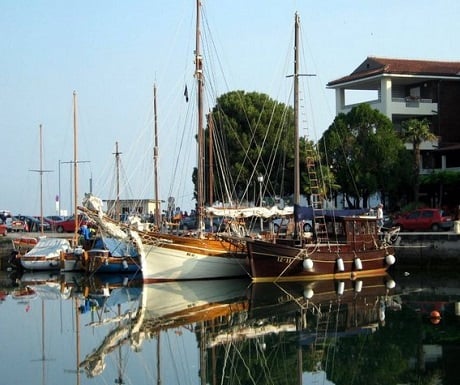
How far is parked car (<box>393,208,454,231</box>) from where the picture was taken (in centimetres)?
4731

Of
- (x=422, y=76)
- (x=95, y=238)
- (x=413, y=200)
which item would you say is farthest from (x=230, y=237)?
(x=422, y=76)

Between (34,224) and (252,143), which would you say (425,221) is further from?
(34,224)

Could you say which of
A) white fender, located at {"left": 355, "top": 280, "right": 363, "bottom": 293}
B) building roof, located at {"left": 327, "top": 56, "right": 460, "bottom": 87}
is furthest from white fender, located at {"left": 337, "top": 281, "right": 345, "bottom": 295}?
building roof, located at {"left": 327, "top": 56, "right": 460, "bottom": 87}

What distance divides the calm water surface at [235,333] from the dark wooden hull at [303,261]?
71 cm

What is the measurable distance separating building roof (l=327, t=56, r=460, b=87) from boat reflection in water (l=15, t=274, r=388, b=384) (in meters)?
27.6

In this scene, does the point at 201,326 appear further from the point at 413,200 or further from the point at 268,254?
the point at 413,200

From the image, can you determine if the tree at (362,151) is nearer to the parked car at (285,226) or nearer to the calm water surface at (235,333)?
the parked car at (285,226)

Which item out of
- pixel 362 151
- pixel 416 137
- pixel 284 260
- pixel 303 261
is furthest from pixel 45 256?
pixel 416 137

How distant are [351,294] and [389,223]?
1738 cm

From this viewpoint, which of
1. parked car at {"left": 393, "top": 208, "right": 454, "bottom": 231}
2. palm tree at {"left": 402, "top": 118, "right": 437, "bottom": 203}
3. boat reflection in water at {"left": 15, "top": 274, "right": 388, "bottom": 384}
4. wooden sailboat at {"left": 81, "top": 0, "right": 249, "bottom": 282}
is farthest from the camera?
palm tree at {"left": 402, "top": 118, "right": 437, "bottom": 203}

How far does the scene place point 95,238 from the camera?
154 ft

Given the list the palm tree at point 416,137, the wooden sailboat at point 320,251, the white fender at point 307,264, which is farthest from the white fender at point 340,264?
the palm tree at point 416,137

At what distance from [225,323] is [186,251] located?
11.2 meters

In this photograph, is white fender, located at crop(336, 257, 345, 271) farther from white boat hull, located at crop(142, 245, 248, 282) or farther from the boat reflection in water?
white boat hull, located at crop(142, 245, 248, 282)
